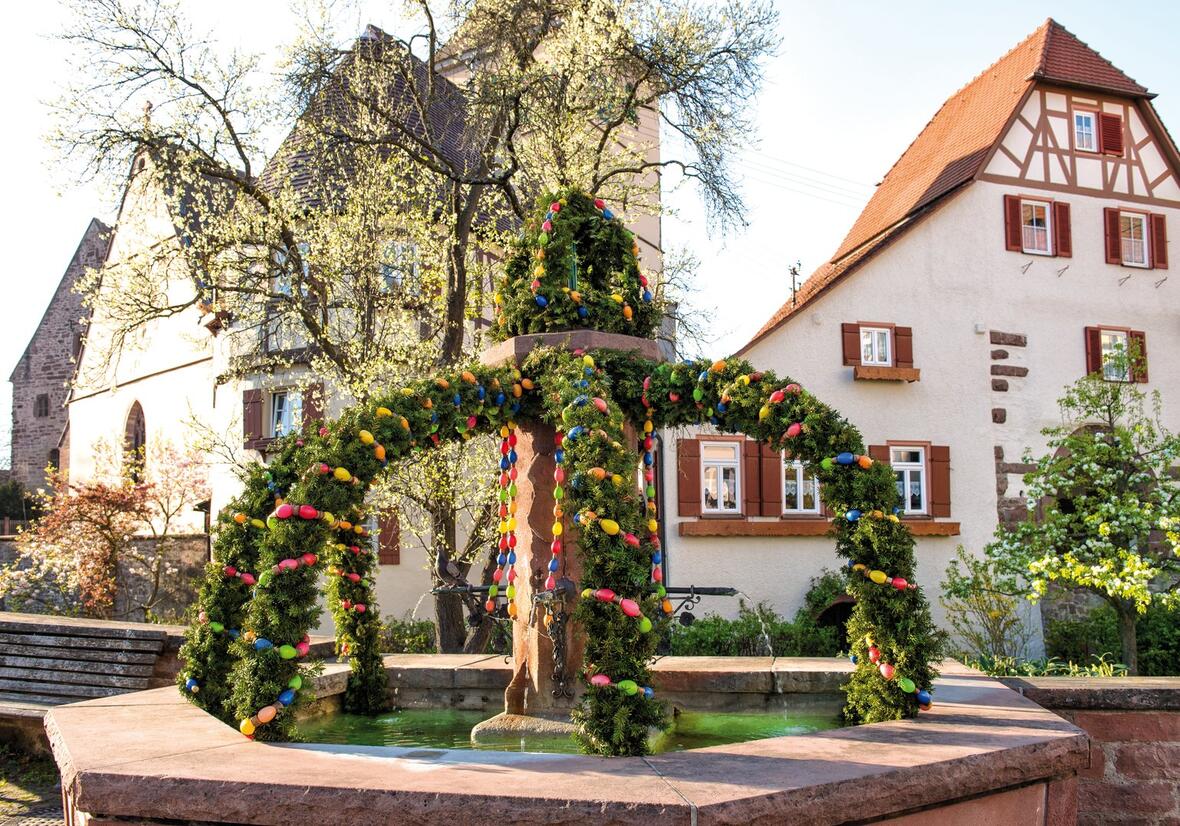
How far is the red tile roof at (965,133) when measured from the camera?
17.8 m

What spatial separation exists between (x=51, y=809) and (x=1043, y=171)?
17593mm

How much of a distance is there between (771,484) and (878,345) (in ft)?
9.79

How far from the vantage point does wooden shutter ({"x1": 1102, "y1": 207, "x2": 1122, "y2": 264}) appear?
18355 mm

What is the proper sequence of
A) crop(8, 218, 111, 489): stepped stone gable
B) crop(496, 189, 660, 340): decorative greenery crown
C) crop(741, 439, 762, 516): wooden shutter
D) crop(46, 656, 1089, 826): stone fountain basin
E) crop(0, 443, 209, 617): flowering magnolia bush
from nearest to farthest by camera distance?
crop(46, 656, 1089, 826): stone fountain basin
crop(496, 189, 660, 340): decorative greenery crown
crop(741, 439, 762, 516): wooden shutter
crop(0, 443, 209, 617): flowering magnolia bush
crop(8, 218, 111, 489): stepped stone gable

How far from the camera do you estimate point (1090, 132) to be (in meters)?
18.6

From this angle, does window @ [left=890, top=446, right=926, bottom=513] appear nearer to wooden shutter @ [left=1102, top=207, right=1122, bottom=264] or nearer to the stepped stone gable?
wooden shutter @ [left=1102, top=207, right=1122, bottom=264]

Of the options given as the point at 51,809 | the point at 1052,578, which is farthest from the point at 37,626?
the point at 1052,578

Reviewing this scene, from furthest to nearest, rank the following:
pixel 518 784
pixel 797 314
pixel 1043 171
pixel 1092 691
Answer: pixel 1043 171 < pixel 797 314 < pixel 1092 691 < pixel 518 784

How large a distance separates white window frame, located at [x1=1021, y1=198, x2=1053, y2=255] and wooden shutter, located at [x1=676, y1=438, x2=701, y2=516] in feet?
23.1

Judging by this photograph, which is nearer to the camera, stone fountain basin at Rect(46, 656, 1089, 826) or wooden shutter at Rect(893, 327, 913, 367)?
stone fountain basin at Rect(46, 656, 1089, 826)

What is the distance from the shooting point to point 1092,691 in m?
4.57

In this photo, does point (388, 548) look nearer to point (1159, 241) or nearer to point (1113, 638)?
point (1113, 638)

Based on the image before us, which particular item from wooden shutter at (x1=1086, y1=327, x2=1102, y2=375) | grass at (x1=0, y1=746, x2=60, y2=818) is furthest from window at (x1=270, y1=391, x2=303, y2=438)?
wooden shutter at (x1=1086, y1=327, x2=1102, y2=375)

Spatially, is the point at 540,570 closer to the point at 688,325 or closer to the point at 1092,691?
the point at 1092,691
